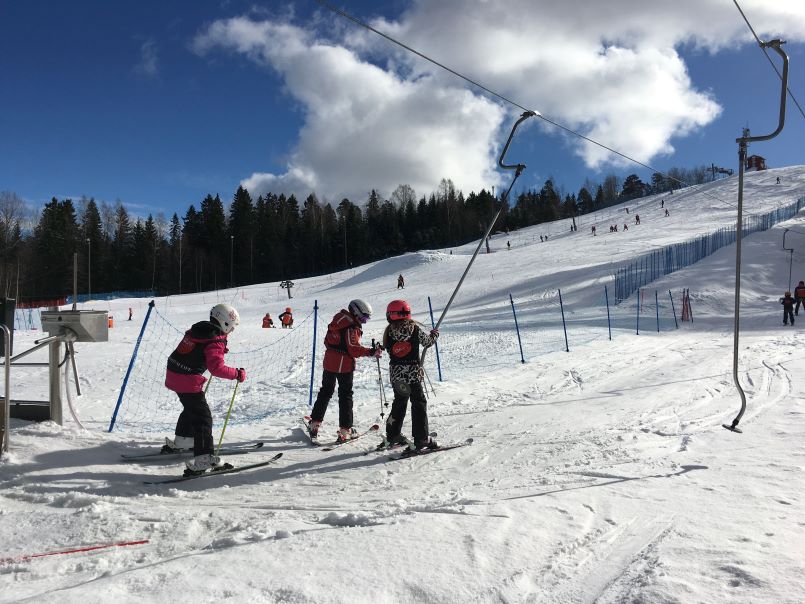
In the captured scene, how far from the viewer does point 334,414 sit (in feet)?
26.1

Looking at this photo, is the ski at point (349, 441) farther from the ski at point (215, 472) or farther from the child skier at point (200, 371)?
the child skier at point (200, 371)

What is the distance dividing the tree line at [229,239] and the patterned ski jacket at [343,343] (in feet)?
206

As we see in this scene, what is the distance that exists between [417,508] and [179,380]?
2.63 m

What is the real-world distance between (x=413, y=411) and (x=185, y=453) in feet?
8.23

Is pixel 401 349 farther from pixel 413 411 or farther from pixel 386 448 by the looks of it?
pixel 386 448

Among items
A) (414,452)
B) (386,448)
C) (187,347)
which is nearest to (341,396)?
(386,448)

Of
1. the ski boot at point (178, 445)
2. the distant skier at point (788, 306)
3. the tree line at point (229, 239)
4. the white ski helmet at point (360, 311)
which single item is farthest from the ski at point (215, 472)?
the tree line at point (229, 239)

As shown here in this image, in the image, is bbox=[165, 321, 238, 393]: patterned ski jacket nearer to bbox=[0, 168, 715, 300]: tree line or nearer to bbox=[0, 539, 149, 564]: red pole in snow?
bbox=[0, 539, 149, 564]: red pole in snow

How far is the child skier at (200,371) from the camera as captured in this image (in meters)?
4.98

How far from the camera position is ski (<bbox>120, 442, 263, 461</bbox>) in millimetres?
5500

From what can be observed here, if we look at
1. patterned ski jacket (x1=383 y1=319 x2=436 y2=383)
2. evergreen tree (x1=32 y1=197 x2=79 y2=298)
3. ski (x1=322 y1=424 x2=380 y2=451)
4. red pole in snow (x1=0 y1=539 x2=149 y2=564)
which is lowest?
ski (x1=322 y1=424 x2=380 y2=451)

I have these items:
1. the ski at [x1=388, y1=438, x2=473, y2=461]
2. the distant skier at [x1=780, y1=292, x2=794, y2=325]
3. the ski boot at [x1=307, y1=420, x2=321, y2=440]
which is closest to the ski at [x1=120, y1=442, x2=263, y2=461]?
the ski boot at [x1=307, y1=420, x2=321, y2=440]

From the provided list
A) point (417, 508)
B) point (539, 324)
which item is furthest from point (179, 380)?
point (539, 324)

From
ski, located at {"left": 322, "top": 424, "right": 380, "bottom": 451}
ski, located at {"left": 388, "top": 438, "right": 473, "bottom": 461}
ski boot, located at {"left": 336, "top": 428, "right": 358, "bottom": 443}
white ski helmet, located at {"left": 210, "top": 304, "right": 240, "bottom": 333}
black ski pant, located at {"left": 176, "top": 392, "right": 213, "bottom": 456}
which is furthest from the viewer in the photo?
ski boot, located at {"left": 336, "top": 428, "right": 358, "bottom": 443}
